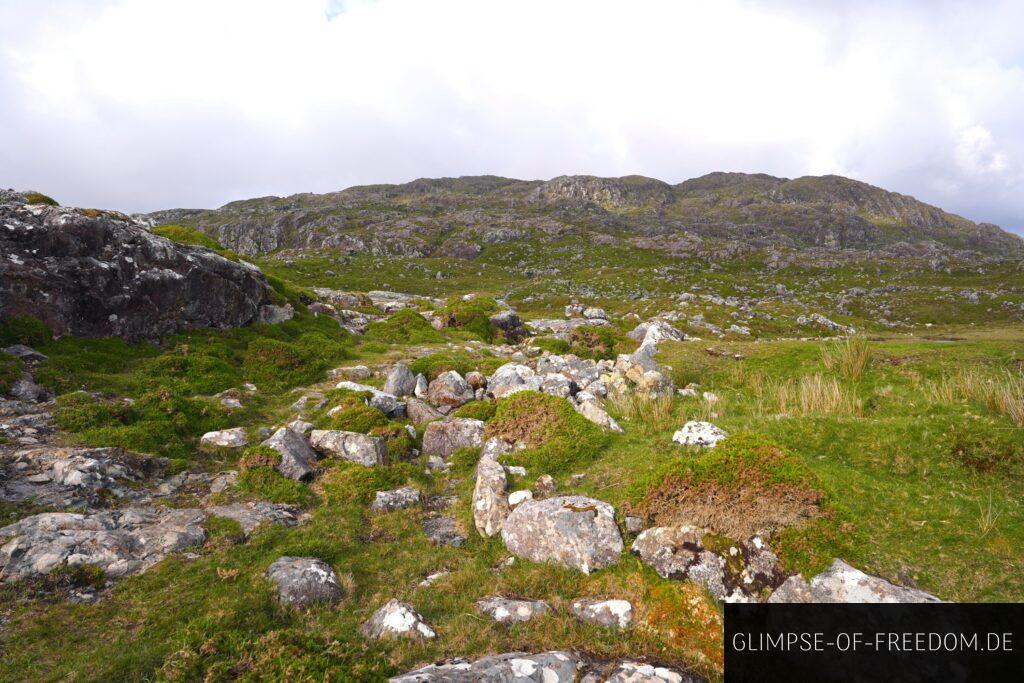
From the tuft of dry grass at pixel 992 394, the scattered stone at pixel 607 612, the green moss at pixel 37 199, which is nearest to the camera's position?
the scattered stone at pixel 607 612

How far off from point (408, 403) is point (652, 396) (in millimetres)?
9896

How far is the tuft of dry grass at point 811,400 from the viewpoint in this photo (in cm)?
1274

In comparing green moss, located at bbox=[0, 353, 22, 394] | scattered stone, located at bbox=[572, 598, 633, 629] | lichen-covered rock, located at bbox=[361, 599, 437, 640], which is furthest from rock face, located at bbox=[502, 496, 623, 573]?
green moss, located at bbox=[0, 353, 22, 394]

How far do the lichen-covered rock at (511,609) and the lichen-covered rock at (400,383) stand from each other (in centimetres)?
1356

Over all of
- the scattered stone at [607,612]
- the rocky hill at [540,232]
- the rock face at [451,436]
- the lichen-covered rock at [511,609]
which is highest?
the rocky hill at [540,232]

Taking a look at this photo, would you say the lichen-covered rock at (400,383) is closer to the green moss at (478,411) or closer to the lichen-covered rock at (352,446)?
the green moss at (478,411)

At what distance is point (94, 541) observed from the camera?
8.38 meters

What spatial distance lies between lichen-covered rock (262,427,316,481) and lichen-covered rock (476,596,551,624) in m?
7.38

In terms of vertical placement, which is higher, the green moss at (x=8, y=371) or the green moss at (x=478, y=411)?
the green moss at (x=8, y=371)

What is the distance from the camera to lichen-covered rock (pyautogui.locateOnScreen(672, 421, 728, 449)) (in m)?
10.9

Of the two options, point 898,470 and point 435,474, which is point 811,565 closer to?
point 898,470

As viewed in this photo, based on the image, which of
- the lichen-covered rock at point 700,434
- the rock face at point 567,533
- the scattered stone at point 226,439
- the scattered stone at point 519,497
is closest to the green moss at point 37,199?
the scattered stone at point 226,439

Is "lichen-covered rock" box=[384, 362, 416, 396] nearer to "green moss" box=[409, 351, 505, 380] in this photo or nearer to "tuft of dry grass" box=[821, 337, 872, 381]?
"green moss" box=[409, 351, 505, 380]

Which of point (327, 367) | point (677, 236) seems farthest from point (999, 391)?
point (677, 236)
